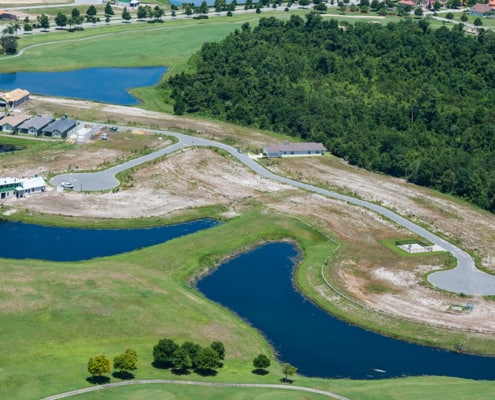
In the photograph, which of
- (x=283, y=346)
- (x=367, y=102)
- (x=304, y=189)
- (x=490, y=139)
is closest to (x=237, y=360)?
(x=283, y=346)

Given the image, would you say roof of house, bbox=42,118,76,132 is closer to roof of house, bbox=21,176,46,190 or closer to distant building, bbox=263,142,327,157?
roof of house, bbox=21,176,46,190

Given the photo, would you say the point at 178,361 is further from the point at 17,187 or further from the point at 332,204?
the point at 332,204

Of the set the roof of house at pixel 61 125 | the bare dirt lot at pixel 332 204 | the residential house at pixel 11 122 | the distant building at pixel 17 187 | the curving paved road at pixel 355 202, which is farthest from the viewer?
the residential house at pixel 11 122

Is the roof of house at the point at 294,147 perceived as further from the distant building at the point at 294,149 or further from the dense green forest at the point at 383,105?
the dense green forest at the point at 383,105

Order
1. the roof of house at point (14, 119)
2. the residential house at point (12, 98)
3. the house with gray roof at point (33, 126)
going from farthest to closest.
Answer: the residential house at point (12, 98) → the roof of house at point (14, 119) → the house with gray roof at point (33, 126)

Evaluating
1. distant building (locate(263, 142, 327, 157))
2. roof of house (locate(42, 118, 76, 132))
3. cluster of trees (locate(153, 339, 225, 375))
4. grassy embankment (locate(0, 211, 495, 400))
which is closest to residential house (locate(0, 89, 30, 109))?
roof of house (locate(42, 118, 76, 132))

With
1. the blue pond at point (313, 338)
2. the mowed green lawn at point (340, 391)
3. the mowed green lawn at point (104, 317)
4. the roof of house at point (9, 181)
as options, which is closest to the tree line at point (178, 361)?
the mowed green lawn at point (104, 317)
